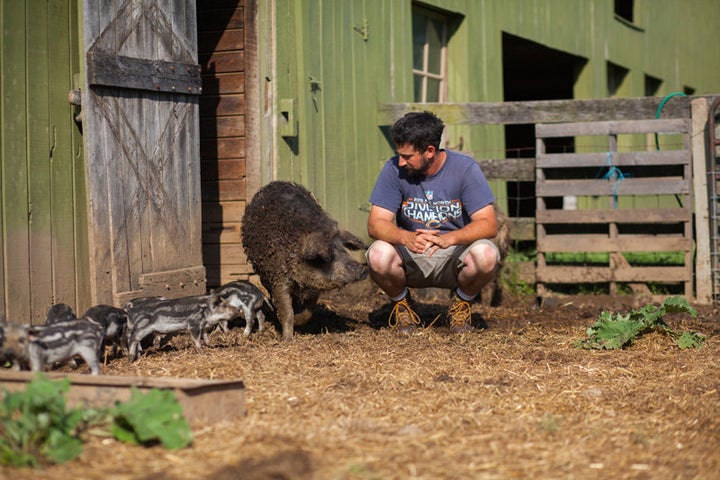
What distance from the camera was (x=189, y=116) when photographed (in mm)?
7699

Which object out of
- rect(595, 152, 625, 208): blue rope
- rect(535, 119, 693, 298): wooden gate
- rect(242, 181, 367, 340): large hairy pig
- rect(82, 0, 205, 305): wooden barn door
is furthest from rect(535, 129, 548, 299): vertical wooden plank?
rect(82, 0, 205, 305): wooden barn door

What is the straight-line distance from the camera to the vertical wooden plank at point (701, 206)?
909cm

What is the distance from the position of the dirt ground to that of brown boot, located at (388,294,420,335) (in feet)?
0.48

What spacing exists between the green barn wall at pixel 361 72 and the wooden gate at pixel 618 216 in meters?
1.81

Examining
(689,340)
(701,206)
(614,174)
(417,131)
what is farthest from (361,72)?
(689,340)

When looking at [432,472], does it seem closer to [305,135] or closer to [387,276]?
[387,276]

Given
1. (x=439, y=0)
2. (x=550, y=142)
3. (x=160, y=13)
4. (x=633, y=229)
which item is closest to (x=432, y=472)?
(x=160, y=13)

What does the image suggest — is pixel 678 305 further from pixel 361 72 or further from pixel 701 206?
pixel 361 72

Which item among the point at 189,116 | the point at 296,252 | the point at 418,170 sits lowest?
the point at 296,252

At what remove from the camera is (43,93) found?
6613 millimetres

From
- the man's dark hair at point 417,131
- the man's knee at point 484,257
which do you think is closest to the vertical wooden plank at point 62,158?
the man's dark hair at point 417,131

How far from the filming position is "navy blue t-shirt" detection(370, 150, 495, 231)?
7.21 meters

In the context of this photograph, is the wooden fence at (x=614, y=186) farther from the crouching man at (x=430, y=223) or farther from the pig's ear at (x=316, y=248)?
the pig's ear at (x=316, y=248)

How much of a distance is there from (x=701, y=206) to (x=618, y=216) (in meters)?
0.80
